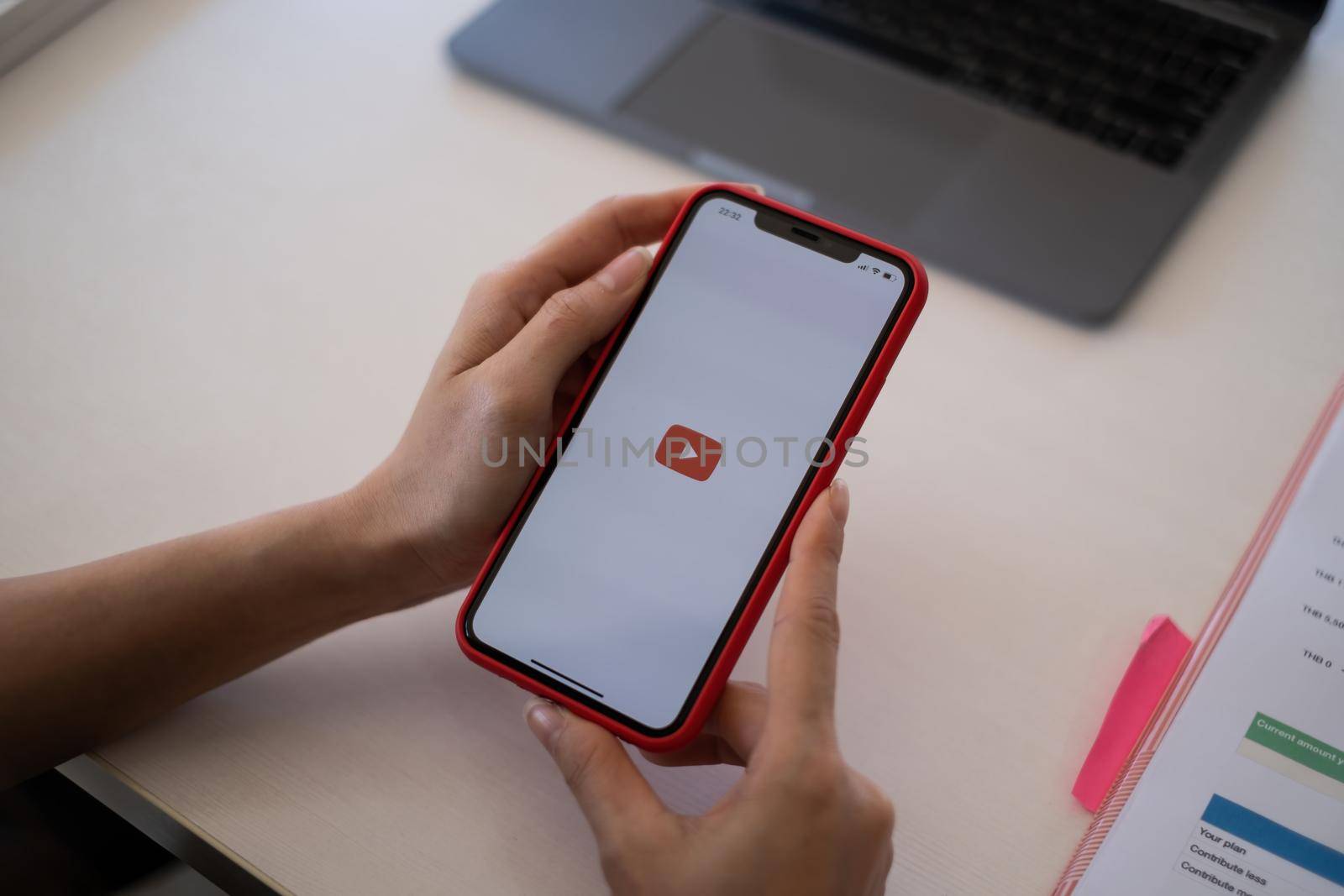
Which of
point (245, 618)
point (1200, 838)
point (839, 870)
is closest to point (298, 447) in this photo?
point (245, 618)

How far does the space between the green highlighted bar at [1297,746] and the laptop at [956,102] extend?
258mm

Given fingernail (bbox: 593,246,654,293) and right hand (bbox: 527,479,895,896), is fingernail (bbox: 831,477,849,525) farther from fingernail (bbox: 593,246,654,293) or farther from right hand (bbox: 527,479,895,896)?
fingernail (bbox: 593,246,654,293)

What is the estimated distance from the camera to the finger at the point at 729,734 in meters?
0.47

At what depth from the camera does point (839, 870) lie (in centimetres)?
42

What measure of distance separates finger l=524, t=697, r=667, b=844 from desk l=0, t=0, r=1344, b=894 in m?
0.05

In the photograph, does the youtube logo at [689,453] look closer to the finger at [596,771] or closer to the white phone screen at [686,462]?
the white phone screen at [686,462]

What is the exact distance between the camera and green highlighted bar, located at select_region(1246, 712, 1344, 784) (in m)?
0.48

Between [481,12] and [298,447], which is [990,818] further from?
→ [481,12]

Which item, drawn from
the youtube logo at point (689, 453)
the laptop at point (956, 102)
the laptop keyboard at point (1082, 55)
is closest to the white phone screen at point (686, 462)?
the youtube logo at point (689, 453)

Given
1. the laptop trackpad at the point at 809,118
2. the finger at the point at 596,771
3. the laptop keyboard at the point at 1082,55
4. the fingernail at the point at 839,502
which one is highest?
the laptop keyboard at the point at 1082,55

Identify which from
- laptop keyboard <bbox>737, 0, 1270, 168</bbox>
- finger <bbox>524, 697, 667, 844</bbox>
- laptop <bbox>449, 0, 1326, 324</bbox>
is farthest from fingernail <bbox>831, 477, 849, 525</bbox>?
laptop keyboard <bbox>737, 0, 1270, 168</bbox>

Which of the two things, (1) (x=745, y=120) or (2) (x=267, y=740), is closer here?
(2) (x=267, y=740)

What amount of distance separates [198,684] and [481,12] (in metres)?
0.54

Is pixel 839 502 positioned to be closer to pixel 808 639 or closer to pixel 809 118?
pixel 808 639
